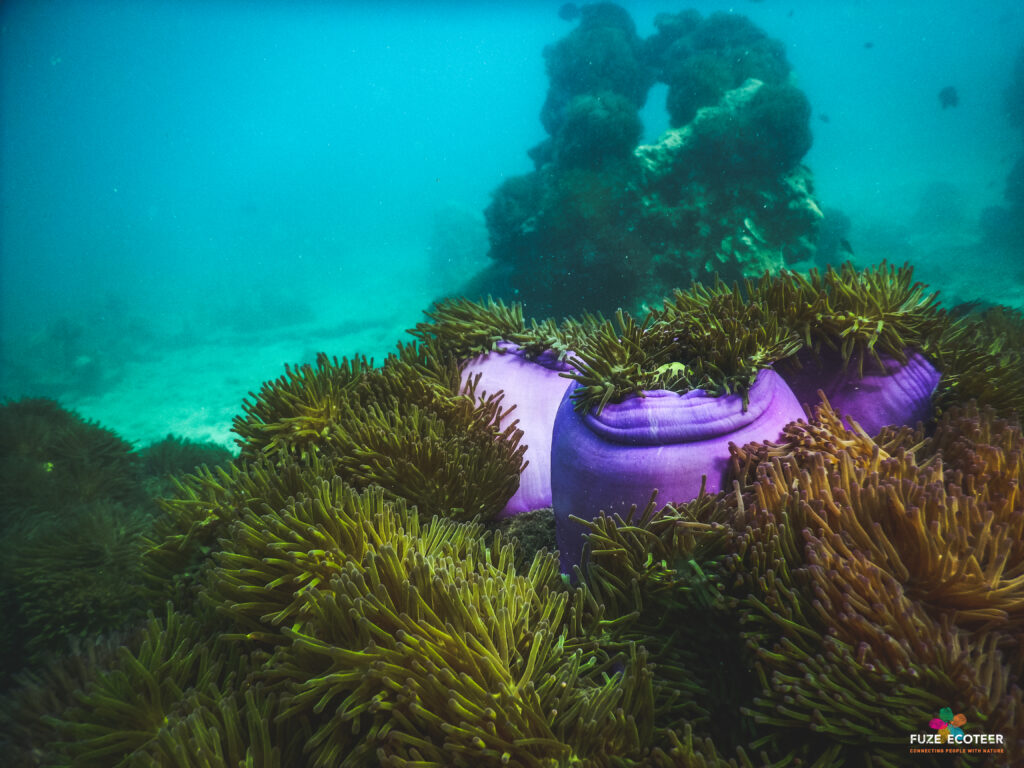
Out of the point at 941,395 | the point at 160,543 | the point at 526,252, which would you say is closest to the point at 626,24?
the point at 526,252

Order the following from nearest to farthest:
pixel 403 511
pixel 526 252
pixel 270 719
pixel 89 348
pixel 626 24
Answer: pixel 270 719
pixel 403 511
pixel 526 252
pixel 626 24
pixel 89 348

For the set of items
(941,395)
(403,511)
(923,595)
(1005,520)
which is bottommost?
(923,595)

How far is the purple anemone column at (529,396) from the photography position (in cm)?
285

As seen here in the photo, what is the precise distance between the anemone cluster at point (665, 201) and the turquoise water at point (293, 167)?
304 inches

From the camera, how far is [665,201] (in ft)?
32.7

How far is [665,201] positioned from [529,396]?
825 centimetres

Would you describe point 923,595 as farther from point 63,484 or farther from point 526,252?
point 526,252

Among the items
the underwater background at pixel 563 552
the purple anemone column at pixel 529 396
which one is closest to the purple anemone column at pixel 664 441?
the underwater background at pixel 563 552

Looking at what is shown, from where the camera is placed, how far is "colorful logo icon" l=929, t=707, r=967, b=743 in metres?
1.02

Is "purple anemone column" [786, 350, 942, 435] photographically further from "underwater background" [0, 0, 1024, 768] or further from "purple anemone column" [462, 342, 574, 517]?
"purple anemone column" [462, 342, 574, 517]

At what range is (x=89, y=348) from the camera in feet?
76.2

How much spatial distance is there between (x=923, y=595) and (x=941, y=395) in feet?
4.62

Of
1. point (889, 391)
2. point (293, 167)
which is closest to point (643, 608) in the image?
point (889, 391)

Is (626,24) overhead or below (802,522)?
overhead
